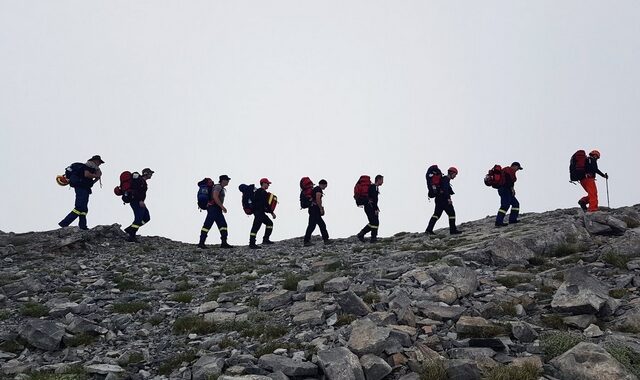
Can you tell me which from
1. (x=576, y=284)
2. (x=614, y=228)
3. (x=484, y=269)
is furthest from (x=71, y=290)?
(x=614, y=228)

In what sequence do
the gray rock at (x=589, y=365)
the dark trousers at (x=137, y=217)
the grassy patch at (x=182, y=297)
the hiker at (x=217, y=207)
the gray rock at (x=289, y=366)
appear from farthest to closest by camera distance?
the hiker at (x=217, y=207) < the dark trousers at (x=137, y=217) < the grassy patch at (x=182, y=297) < the gray rock at (x=289, y=366) < the gray rock at (x=589, y=365)

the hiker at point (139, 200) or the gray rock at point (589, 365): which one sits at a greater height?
the hiker at point (139, 200)

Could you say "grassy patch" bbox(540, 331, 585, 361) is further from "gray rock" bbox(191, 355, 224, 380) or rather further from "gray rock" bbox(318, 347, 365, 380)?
"gray rock" bbox(191, 355, 224, 380)

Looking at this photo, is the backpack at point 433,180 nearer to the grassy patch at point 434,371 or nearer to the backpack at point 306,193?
the backpack at point 306,193

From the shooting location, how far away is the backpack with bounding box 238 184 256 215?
20719 millimetres

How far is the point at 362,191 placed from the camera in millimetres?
19672

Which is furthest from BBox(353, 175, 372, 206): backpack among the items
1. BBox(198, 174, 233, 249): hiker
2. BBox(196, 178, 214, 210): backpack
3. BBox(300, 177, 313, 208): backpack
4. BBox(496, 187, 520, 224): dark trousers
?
BBox(196, 178, 214, 210): backpack

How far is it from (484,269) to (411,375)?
650cm

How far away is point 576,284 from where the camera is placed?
27.6 ft

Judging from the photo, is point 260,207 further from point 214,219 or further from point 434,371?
point 434,371

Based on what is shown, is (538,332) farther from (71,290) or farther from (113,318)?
(71,290)

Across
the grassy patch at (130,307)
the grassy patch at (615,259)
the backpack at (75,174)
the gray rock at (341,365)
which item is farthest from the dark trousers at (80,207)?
the grassy patch at (615,259)

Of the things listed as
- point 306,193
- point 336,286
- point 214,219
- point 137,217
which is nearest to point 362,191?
point 306,193

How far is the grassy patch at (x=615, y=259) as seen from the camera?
410 inches
